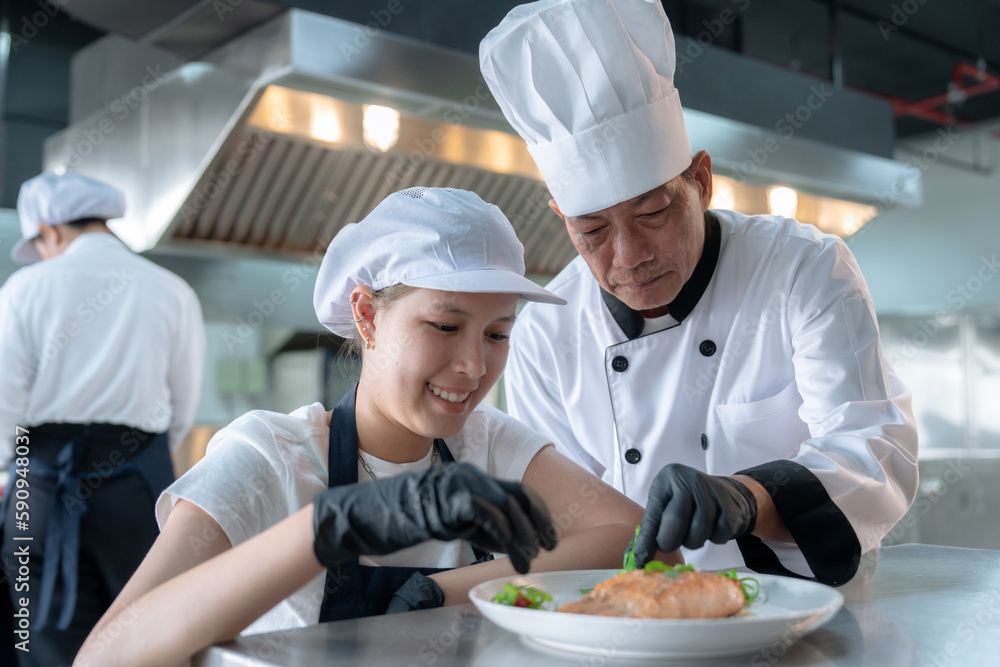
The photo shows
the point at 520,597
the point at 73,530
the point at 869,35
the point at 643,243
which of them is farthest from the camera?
the point at 869,35

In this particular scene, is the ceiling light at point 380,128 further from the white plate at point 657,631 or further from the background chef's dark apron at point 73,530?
the white plate at point 657,631

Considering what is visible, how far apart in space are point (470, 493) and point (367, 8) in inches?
84.8

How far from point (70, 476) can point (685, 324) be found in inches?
76.6

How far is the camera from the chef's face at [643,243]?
5.08 feet

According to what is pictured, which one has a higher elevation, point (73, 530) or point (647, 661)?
point (647, 661)

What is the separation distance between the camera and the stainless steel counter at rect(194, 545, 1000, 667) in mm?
862

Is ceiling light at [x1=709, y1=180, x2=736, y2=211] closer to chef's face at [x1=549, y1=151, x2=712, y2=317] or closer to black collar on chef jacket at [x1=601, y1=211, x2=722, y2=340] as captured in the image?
black collar on chef jacket at [x1=601, y1=211, x2=722, y2=340]

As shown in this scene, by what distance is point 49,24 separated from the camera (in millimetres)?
4258

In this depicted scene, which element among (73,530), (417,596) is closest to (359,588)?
(417,596)

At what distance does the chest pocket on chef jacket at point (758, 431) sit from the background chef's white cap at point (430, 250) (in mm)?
529

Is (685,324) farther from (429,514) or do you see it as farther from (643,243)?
(429,514)

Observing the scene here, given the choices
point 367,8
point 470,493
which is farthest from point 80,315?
point 470,493

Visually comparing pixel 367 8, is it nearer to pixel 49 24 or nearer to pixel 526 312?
pixel 526 312

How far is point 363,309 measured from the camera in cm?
Result: 144
